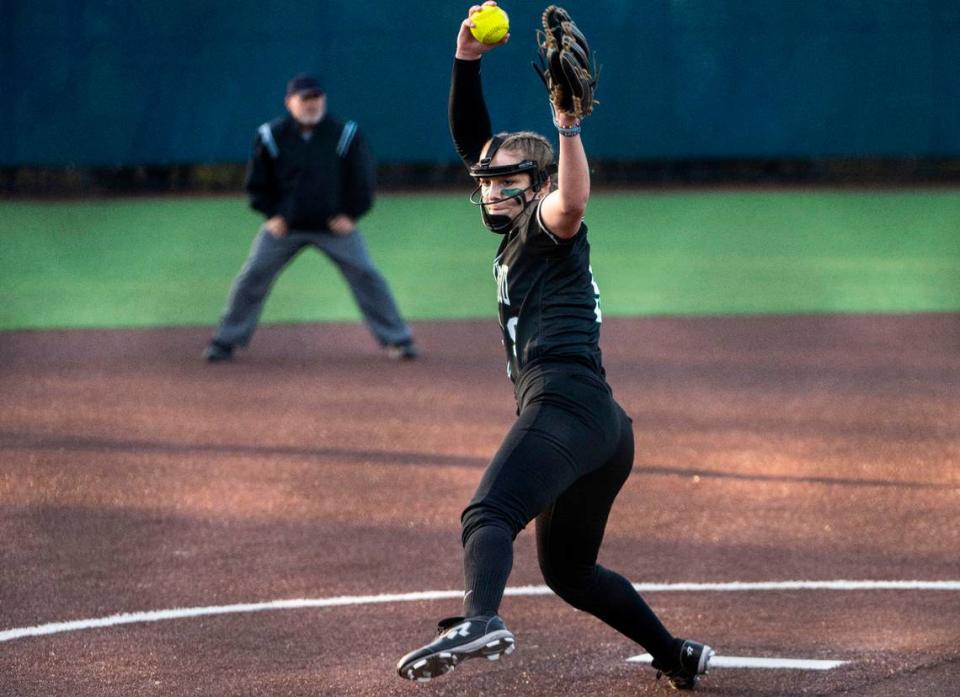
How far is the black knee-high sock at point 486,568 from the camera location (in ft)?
15.3

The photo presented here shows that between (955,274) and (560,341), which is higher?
(560,341)

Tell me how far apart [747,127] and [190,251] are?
9.37 meters

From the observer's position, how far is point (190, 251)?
→ 65.0ft

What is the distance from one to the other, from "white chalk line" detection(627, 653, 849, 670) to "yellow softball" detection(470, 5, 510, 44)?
7.30 feet

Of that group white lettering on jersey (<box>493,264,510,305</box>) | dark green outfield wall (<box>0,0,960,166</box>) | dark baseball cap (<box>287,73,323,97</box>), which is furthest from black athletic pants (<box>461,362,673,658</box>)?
dark green outfield wall (<box>0,0,960,166</box>)

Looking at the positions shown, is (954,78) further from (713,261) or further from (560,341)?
(560,341)

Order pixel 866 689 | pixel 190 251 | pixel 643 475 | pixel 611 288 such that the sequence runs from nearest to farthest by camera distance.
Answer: pixel 866 689
pixel 643 475
pixel 611 288
pixel 190 251

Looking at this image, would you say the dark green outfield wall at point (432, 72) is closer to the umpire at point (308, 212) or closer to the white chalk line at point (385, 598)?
the umpire at point (308, 212)

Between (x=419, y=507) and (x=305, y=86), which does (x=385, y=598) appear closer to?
(x=419, y=507)

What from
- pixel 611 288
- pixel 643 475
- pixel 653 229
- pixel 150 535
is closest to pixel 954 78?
pixel 653 229

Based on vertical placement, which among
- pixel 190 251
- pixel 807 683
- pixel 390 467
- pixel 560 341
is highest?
pixel 560 341

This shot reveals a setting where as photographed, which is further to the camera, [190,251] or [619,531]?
[190,251]

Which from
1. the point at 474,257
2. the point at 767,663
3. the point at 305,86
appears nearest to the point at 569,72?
the point at 767,663

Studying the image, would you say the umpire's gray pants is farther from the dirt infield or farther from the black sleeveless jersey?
the black sleeveless jersey
